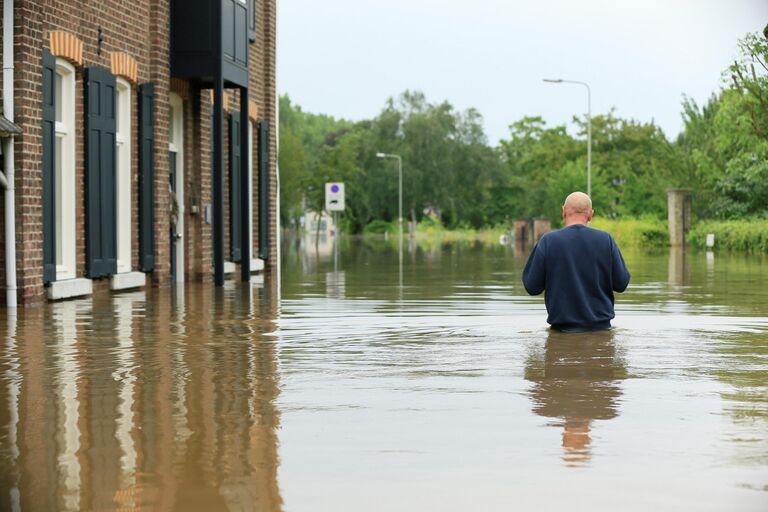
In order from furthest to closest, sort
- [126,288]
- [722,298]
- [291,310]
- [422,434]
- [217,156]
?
[217,156], [126,288], [722,298], [291,310], [422,434]

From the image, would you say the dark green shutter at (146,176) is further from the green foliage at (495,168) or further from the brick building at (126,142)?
the green foliage at (495,168)

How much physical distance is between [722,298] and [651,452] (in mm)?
13052

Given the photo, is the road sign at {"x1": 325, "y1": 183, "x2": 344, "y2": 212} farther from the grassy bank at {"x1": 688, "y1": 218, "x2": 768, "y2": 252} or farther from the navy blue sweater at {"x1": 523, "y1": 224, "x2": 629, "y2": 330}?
the navy blue sweater at {"x1": 523, "y1": 224, "x2": 629, "y2": 330}

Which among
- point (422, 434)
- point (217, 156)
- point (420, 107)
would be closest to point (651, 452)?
point (422, 434)

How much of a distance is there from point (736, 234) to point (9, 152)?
3569cm

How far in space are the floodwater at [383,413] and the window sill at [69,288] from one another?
2913mm

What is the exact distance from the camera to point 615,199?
291ft

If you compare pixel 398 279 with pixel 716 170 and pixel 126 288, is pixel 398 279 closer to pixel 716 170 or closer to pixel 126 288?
pixel 126 288

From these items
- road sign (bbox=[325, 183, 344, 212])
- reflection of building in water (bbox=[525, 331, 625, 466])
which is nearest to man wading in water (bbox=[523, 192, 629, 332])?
reflection of building in water (bbox=[525, 331, 625, 466])

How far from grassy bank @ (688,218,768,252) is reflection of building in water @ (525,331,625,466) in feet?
117

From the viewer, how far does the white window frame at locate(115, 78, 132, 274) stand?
72.0ft

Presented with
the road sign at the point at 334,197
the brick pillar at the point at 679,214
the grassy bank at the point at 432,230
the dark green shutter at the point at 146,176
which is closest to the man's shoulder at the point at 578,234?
the dark green shutter at the point at 146,176

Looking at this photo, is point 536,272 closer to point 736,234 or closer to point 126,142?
point 126,142

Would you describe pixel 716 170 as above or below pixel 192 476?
above
